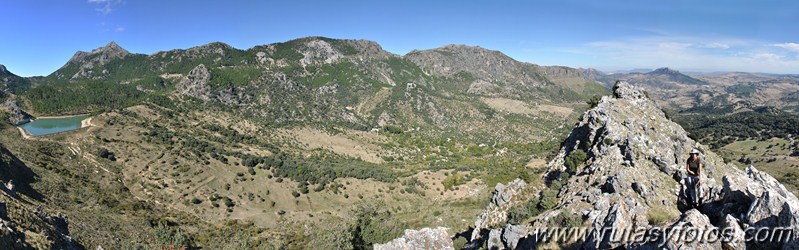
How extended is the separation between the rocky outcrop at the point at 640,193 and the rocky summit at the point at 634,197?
41 millimetres

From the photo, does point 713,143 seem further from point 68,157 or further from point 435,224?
point 68,157

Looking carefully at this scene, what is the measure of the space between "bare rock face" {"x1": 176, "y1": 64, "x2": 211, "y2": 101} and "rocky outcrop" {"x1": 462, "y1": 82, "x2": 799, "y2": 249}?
474ft

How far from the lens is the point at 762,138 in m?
145

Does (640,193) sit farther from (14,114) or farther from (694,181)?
(14,114)

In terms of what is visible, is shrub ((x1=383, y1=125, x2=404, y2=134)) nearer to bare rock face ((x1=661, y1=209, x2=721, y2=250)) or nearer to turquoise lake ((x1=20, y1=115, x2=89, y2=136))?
turquoise lake ((x1=20, y1=115, x2=89, y2=136))

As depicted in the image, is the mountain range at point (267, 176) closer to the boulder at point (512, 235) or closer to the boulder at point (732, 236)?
the boulder at point (512, 235)

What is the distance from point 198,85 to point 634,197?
544 ft

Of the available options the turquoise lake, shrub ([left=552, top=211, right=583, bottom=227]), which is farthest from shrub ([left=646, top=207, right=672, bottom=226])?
the turquoise lake

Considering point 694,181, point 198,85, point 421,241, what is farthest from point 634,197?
point 198,85

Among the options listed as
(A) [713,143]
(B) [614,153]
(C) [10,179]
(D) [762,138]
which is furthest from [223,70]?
(D) [762,138]

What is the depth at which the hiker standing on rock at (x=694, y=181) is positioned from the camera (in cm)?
2040

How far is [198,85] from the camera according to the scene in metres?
156

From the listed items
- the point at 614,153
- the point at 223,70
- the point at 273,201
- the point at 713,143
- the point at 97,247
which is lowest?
the point at 713,143

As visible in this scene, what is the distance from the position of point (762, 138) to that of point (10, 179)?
213071 millimetres
